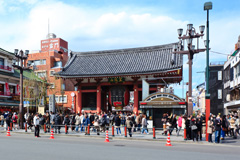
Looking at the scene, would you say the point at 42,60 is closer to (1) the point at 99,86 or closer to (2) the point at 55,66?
(2) the point at 55,66

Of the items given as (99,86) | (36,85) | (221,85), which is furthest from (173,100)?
(221,85)

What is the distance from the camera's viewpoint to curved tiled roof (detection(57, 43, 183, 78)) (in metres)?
31.2

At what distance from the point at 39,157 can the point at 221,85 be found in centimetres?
5135

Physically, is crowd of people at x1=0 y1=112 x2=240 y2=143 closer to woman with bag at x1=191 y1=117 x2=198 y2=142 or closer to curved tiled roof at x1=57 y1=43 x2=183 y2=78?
woman with bag at x1=191 y1=117 x2=198 y2=142

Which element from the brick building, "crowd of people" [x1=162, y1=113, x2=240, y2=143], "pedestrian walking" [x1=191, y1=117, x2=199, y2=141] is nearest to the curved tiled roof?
"crowd of people" [x1=162, y1=113, x2=240, y2=143]

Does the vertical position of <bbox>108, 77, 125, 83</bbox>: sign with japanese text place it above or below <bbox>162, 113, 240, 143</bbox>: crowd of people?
above

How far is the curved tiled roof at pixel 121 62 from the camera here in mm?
31188

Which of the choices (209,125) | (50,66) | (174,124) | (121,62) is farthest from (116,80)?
(50,66)

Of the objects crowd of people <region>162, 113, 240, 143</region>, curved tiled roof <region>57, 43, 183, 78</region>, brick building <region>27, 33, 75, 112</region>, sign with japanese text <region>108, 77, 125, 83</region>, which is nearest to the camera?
crowd of people <region>162, 113, 240, 143</region>

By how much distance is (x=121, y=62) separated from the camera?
34.4 m

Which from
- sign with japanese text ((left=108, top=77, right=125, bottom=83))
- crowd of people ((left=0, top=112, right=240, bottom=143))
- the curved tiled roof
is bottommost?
crowd of people ((left=0, top=112, right=240, bottom=143))

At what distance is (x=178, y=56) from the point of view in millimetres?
30797

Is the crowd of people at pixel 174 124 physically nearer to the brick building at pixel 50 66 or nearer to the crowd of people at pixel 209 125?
the crowd of people at pixel 209 125

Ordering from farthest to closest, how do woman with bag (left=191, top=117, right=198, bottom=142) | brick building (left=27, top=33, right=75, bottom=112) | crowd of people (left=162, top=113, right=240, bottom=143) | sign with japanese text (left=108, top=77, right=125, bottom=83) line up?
1. brick building (left=27, top=33, right=75, bottom=112)
2. sign with japanese text (left=108, top=77, right=125, bottom=83)
3. woman with bag (left=191, top=117, right=198, bottom=142)
4. crowd of people (left=162, top=113, right=240, bottom=143)
